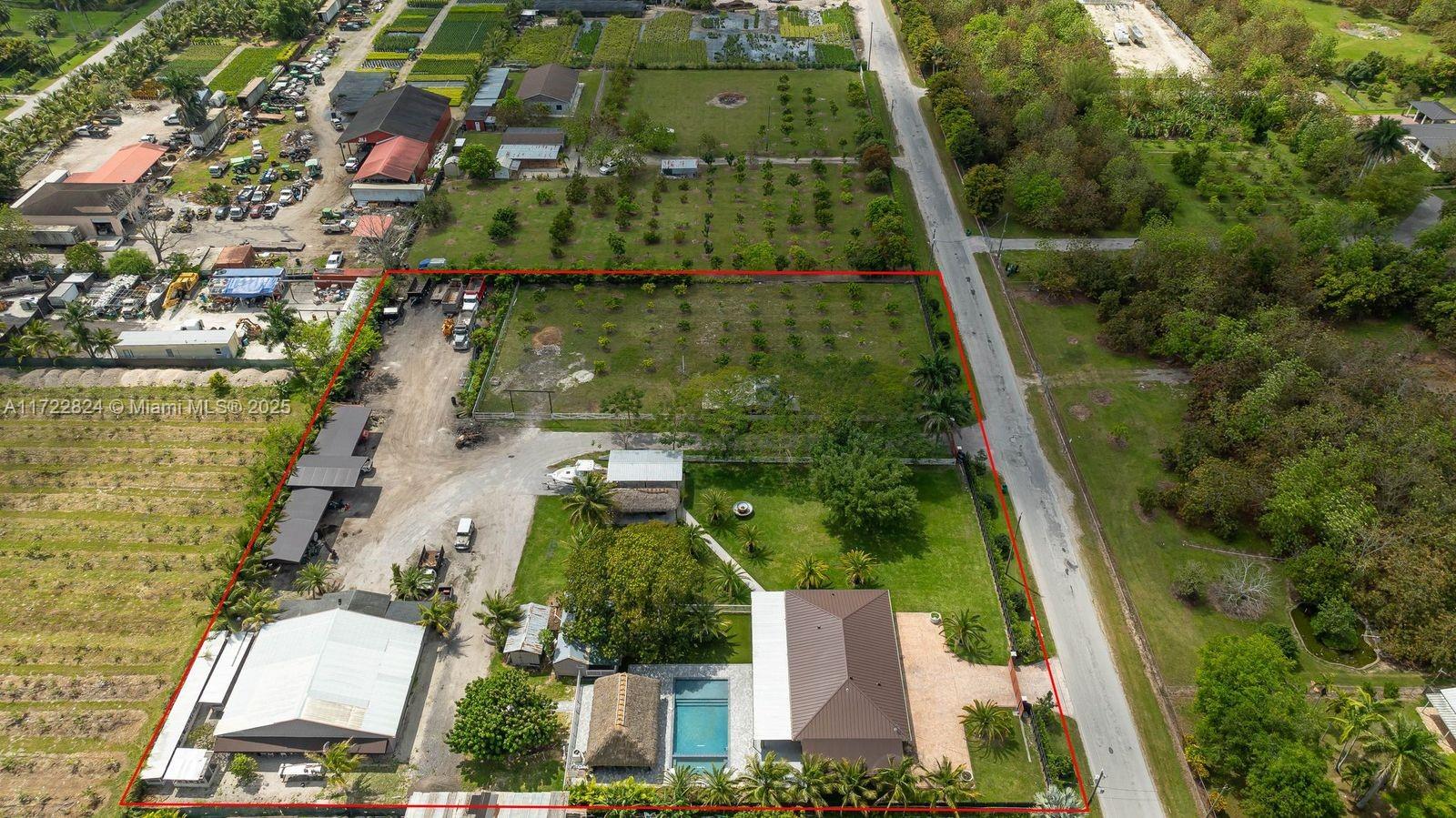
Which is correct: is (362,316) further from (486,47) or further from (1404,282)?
(1404,282)

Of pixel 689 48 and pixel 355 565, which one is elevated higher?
pixel 689 48

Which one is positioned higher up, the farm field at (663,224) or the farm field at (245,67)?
the farm field at (245,67)

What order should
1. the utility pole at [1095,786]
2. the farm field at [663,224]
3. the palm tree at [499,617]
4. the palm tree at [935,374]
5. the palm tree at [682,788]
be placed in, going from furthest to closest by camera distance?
the farm field at [663,224] → the palm tree at [935,374] → the palm tree at [499,617] → the utility pole at [1095,786] → the palm tree at [682,788]

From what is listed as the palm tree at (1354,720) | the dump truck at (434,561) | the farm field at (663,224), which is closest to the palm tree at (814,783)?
the palm tree at (1354,720)

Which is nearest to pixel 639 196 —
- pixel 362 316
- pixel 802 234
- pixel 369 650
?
pixel 802 234

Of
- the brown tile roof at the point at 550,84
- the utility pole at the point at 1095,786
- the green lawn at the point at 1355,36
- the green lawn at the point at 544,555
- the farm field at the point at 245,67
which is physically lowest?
the utility pole at the point at 1095,786

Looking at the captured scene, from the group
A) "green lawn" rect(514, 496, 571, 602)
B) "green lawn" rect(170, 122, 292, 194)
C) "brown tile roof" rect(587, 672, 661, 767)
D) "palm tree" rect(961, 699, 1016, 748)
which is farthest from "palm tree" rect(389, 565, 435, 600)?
"green lawn" rect(170, 122, 292, 194)

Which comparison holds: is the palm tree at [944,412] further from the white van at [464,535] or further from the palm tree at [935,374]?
the white van at [464,535]
